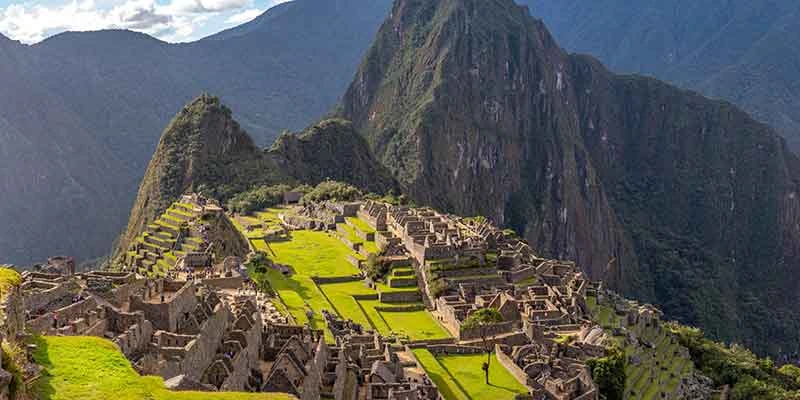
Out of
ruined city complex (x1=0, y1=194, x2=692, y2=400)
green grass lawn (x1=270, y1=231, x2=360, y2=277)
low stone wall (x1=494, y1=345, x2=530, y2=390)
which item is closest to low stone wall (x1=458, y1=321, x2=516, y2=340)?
ruined city complex (x1=0, y1=194, x2=692, y2=400)

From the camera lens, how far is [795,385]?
59594mm

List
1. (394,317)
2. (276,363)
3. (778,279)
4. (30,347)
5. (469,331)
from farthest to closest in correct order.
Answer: (778,279)
(394,317)
(469,331)
(276,363)
(30,347)

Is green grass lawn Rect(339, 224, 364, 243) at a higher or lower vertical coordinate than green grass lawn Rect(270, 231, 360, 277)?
higher

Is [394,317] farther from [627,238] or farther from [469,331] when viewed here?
[627,238]

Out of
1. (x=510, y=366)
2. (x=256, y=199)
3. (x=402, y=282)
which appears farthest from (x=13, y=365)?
(x=256, y=199)

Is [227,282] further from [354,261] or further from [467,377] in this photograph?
[354,261]

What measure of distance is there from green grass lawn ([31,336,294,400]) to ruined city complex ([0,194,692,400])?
1.14 metres

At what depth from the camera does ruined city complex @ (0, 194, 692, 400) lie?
22688 millimetres

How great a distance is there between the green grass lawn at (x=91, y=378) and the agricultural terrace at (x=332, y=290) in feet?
74.6

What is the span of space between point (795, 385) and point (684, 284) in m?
105

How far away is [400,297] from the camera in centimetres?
5206

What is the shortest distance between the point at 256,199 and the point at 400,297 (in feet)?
144

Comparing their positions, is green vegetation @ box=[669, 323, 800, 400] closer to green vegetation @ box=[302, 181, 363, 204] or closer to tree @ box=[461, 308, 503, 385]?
tree @ box=[461, 308, 503, 385]

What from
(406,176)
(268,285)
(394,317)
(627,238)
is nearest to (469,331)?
(394,317)
